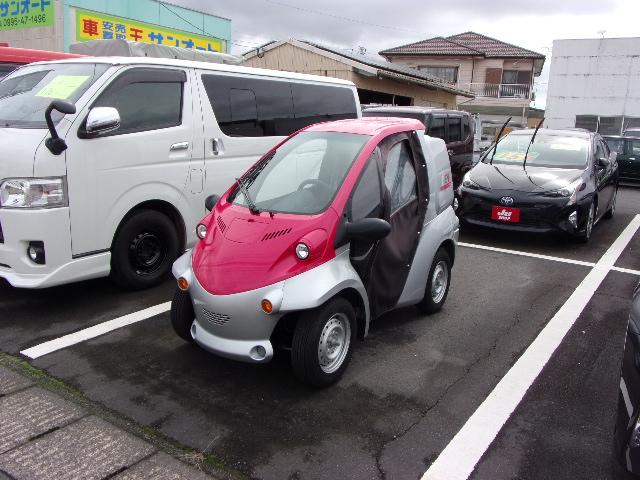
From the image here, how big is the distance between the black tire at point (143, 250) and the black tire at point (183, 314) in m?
1.35

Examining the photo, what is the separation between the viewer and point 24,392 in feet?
10.7

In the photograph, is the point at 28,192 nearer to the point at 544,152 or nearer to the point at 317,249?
the point at 317,249

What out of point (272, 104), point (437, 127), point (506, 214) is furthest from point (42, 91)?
point (437, 127)

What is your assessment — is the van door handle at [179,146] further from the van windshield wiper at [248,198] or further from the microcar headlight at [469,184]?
the microcar headlight at [469,184]

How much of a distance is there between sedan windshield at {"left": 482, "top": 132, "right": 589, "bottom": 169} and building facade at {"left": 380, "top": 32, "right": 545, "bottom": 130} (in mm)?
26456

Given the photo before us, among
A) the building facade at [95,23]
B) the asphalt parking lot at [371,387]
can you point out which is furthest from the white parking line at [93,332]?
the building facade at [95,23]

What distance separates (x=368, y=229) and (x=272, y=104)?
9.92ft

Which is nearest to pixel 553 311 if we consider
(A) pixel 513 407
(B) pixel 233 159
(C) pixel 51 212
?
(A) pixel 513 407

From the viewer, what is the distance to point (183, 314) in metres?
3.55

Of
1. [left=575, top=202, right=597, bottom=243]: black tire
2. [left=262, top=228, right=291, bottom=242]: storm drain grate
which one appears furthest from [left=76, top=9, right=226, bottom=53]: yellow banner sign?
[left=262, top=228, right=291, bottom=242]: storm drain grate

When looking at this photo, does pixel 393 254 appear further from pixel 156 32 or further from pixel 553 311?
pixel 156 32

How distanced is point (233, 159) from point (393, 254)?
2.32 m

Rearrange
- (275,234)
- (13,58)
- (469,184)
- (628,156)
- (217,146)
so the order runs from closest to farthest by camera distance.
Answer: (275,234) → (217,146) → (469,184) → (13,58) → (628,156)

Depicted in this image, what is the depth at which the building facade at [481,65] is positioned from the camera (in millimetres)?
34438
